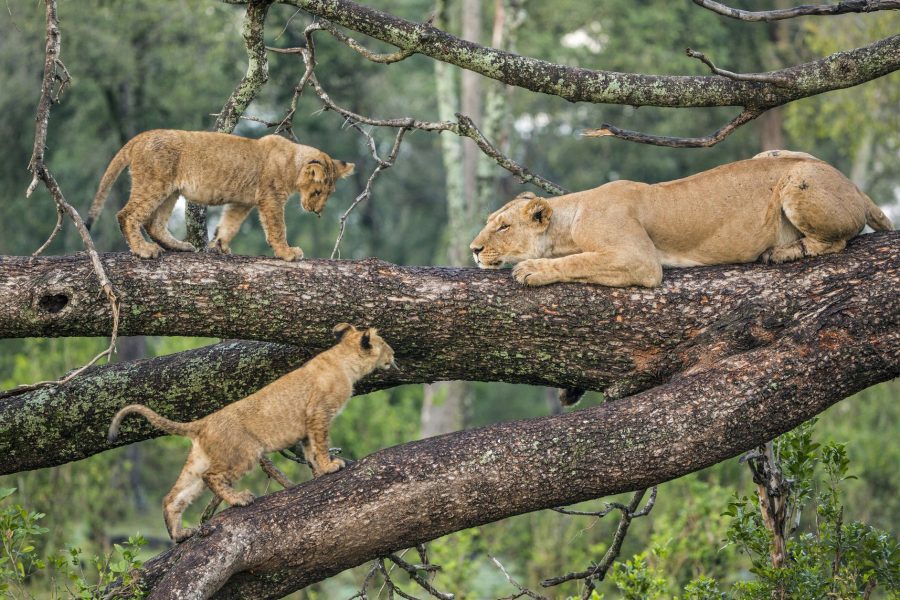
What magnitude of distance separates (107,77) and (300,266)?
15448mm

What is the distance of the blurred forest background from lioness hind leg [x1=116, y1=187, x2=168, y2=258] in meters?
4.53

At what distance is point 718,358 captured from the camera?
5430 mm

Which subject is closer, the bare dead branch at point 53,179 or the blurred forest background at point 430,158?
the bare dead branch at point 53,179

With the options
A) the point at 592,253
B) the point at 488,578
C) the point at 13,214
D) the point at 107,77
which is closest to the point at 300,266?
the point at 592,253

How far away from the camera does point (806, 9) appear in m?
5.49

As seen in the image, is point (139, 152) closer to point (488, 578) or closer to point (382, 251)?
point (488, 578)

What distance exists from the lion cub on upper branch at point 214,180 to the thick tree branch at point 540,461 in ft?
5.43

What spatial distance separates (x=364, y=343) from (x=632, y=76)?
82.1 inches

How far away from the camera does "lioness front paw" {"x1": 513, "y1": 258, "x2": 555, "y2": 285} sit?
5.73 metres

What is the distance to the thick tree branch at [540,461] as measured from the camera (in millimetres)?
4789

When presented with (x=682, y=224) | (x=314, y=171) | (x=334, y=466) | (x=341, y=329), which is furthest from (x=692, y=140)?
(x=334, y=466)

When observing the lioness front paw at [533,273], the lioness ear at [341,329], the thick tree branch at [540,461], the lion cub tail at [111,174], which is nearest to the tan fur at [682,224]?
the lioness front paw at [533,273]

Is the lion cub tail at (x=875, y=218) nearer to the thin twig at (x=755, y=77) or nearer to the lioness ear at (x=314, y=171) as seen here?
the thin twig at (x=755, y=77)

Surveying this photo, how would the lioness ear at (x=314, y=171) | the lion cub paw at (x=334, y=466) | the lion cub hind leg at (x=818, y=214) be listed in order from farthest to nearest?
the lioness ear at (x=314, y=171) < the lion cub hind leg at (x=818, y=214) < the lion cub paw at (x=334, y=466)
